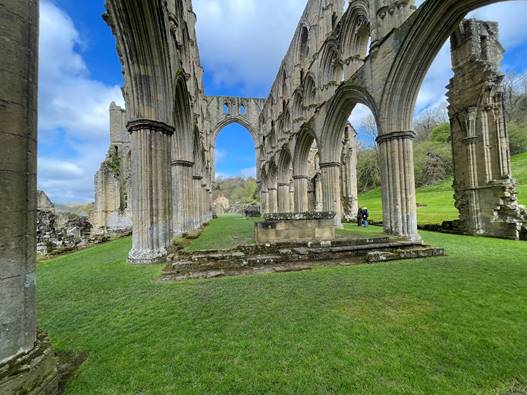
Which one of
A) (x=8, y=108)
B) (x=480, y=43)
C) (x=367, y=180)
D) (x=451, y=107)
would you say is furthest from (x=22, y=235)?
(x=367, y=180)

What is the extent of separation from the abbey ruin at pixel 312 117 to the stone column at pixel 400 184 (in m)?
0.04

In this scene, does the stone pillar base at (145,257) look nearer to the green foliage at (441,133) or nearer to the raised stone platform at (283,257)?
the raised stone platform at (283,257)

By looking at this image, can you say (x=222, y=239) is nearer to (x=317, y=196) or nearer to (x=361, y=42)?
(x=361, y=42)

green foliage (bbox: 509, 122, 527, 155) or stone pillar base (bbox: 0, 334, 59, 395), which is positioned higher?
green foliage (bbox: 509, 122, 527, 155)

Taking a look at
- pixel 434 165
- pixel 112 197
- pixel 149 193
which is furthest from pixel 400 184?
pixel 434 165

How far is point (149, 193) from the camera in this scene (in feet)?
20.3

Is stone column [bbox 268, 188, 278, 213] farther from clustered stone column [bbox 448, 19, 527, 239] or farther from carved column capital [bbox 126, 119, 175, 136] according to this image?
carved column capital [bbox 126, 119, 175, 136]

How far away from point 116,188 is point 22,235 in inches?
768

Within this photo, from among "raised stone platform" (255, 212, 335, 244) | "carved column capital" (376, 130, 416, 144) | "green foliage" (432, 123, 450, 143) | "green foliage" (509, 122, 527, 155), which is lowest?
"raised stone platform" (255, 212, 335, 244)

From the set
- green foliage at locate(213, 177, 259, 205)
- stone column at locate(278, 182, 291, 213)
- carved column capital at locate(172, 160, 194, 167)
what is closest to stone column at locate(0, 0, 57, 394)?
carved column capital at locate(172, 160, 194, 167)

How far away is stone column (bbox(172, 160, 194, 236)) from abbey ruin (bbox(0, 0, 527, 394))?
5cm

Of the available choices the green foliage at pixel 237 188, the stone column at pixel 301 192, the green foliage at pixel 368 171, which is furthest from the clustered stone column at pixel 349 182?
the green foliage at pixel 237 188

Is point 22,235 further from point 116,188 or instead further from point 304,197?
point 116,188

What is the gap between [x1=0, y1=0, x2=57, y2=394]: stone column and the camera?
60.2 inches
